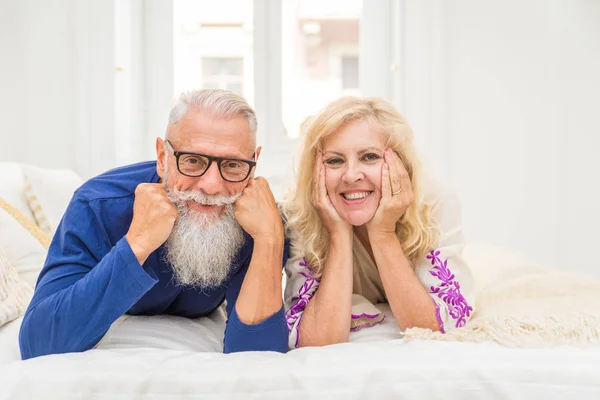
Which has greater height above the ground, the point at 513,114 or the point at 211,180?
the point at 513,114

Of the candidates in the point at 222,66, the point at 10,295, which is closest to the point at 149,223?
the point at 10,295

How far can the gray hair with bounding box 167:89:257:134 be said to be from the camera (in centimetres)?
143

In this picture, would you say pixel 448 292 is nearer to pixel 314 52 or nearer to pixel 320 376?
pixel 320 376

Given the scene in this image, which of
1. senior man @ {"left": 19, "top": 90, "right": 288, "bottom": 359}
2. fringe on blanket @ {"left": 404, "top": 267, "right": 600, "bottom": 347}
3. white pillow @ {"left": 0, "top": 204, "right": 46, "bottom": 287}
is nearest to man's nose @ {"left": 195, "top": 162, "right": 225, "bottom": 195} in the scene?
senior man @ {"left": 19, "top": 90, "right": 288, "bottom": 359}

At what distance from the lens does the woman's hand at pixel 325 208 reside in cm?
154

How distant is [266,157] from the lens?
354 cm

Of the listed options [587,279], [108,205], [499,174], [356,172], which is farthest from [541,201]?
[108,205]

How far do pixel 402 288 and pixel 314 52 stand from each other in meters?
2.45

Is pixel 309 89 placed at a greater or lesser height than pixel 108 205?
greater

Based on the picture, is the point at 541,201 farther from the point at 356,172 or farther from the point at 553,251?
the point at 356,172

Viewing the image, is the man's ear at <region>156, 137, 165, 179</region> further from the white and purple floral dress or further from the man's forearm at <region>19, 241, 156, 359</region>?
the white and purple floral dress

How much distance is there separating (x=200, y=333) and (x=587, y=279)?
49.6 inches

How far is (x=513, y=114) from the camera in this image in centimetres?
334

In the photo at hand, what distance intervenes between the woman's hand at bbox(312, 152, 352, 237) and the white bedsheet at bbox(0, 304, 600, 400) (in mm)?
467
